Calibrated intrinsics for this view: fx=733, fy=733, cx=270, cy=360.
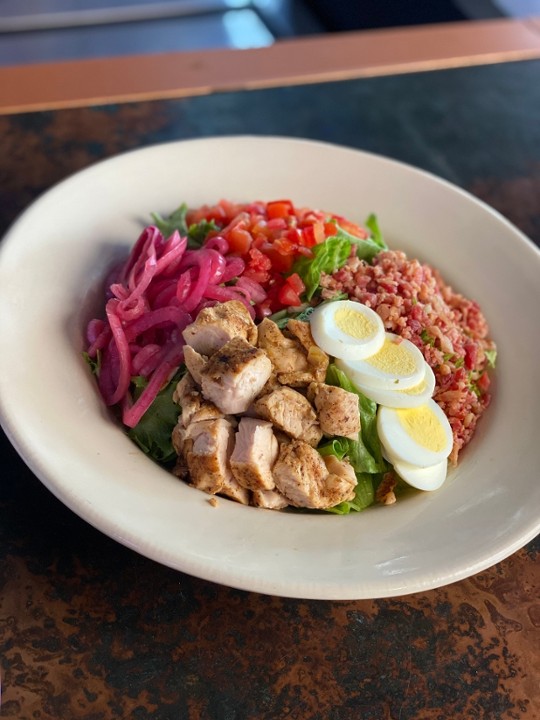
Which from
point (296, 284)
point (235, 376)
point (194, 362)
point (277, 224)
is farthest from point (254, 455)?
point (277, 224)

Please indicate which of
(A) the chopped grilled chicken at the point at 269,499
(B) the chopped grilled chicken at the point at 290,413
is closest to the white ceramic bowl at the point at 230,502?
(A) the chopped grilled chicken at the point at 269,499

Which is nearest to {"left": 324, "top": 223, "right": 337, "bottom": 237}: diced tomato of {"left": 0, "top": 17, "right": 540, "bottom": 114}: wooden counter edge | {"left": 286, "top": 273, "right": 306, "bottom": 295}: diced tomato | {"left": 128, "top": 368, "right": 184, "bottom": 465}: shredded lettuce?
{"left": 286, "top": 273, "right": 306, "bottom": 295}: diced tomato

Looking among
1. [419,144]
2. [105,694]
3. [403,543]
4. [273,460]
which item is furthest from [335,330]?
[419,144]

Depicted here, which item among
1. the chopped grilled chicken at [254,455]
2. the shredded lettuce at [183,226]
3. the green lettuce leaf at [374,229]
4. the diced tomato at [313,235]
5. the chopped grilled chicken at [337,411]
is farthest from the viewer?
the green lettuce leaf at [374,229]

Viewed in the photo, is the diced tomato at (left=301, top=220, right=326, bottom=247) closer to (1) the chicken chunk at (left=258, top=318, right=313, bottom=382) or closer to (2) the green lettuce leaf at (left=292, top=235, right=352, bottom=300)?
(2) the green lettuce leaf at (left=292, top=235, right=352, bottom=300)

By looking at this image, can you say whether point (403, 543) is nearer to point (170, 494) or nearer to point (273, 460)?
point (273, 460)

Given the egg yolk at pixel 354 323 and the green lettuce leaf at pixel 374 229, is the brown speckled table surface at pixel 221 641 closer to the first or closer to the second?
the egg yolk at pixel 354 323

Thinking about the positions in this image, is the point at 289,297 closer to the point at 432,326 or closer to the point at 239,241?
the point at 239,241
